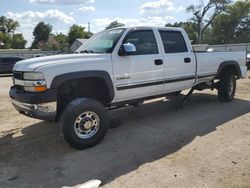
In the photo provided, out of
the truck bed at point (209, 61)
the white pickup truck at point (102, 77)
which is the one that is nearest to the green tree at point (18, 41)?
the truck bed at point (209, 61)

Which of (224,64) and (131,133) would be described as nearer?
(131,133)

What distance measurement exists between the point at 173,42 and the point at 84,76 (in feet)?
8.65

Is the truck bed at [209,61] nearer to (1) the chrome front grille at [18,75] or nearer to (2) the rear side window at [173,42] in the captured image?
(2) the rear side window at [173,42]

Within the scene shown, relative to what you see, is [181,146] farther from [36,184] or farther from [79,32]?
[79,32]

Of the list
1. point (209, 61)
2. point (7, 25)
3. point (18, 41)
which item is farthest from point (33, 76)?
point (7, 25)

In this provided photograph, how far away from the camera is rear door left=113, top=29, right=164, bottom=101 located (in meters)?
5.84

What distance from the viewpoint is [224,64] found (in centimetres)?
834

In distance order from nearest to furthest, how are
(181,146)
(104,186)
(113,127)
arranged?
(104,186) → (181,146) → (113,127)

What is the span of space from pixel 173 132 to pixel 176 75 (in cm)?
139

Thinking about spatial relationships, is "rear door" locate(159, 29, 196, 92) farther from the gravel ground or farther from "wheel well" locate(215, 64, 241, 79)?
"wheel well" locate(215, 64, 241, 79)

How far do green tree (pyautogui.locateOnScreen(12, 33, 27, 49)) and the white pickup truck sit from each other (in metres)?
81.0

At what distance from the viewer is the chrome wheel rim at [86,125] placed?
17.3 ft

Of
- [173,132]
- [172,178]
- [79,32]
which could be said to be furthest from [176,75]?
[79,32]

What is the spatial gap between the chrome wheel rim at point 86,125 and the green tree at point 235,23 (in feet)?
183
